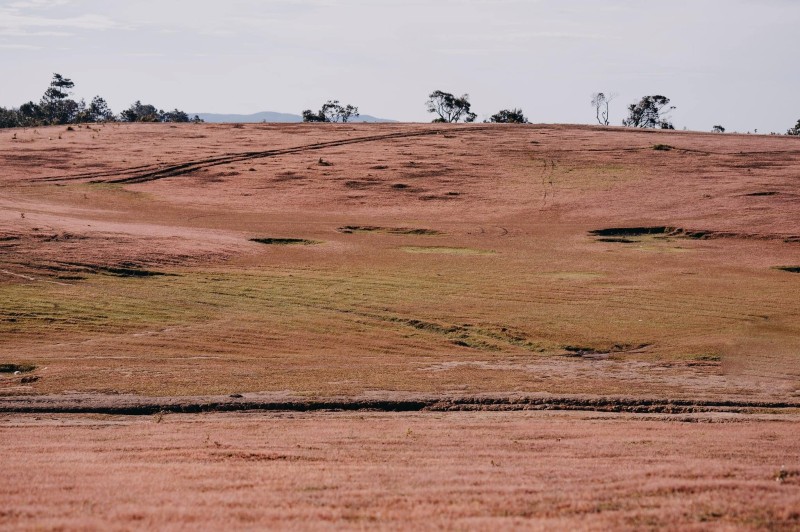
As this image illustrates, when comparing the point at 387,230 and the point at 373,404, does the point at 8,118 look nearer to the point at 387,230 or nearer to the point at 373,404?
the point at 387,230

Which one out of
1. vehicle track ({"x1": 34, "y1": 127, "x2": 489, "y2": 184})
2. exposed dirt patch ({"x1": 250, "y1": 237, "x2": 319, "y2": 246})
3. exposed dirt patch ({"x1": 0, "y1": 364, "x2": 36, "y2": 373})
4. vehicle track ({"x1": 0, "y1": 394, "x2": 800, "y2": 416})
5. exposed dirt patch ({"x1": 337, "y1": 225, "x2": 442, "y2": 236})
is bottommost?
exposed dirt patch ({"x1": 0, "y1": 364, "x2": 36, "y2": 373})

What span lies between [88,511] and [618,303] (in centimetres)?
3001

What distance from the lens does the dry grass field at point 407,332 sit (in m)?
13.3

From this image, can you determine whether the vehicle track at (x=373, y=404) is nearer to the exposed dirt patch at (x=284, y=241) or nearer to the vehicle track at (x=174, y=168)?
the exposed dirt patch at (x=284, y=241)

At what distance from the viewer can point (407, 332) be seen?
33.7 metres

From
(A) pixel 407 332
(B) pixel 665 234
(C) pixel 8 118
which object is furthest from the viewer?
(C) pixel 8 118

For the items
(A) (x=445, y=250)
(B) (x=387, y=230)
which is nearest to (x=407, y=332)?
(A) (x=445, y=250)

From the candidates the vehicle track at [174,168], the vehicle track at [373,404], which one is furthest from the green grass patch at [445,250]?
the vehicle track at [174,168]

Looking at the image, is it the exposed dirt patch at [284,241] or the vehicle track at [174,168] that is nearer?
the exposed dirt patch at [284,241]

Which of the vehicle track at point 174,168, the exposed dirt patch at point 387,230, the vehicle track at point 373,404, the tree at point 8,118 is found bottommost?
the vehicle track at point 373,404

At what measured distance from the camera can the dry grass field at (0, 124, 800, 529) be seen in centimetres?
1334

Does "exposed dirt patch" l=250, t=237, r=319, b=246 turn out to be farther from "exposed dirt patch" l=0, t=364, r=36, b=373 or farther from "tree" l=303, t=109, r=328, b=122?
"tree" l=303, t=109, r=328, b=122

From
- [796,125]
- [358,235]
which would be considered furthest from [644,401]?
[796,125]

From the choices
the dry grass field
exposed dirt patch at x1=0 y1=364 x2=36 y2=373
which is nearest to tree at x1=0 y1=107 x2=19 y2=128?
the dry grass field
